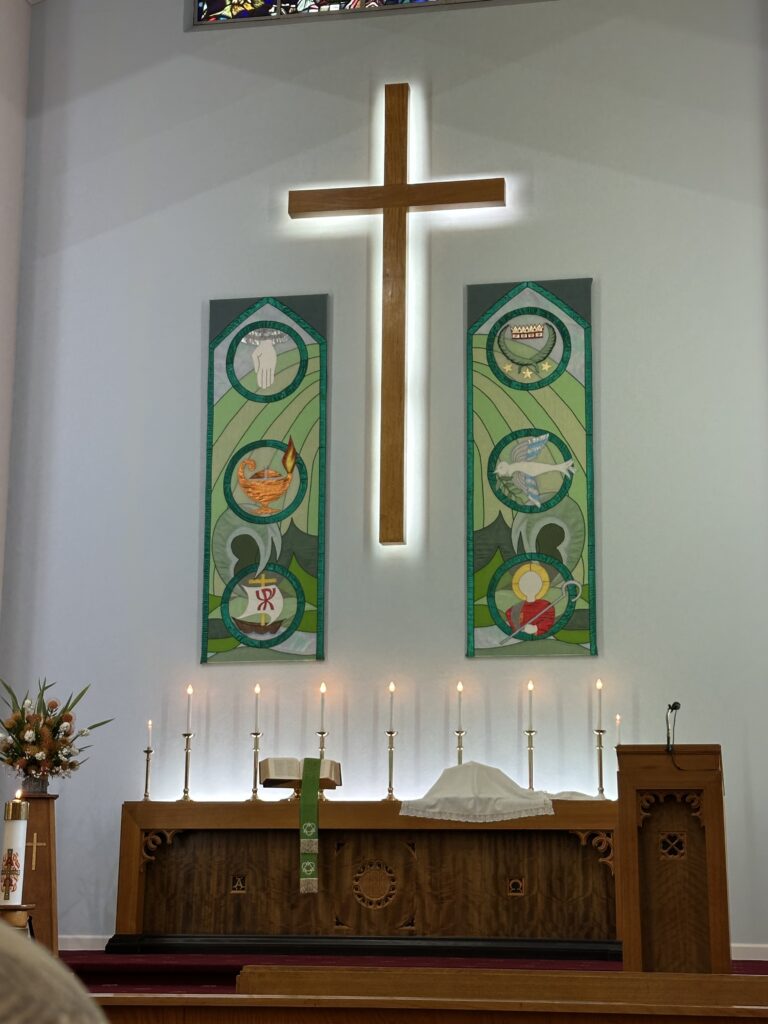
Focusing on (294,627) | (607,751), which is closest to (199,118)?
(294,627)

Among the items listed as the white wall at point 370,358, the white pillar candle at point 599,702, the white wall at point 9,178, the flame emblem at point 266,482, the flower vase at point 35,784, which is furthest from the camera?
the white wall at point 9,178

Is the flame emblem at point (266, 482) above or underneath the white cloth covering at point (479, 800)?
above

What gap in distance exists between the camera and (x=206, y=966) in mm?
5902

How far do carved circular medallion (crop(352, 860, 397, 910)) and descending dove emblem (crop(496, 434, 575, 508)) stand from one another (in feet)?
7.03

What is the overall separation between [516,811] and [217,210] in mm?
3998

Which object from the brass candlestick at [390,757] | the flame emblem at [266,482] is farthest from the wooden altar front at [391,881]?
the flame emblem at [266,482]

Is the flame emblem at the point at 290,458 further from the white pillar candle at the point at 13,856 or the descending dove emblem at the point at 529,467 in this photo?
the white pillar candle at the point at 13,856

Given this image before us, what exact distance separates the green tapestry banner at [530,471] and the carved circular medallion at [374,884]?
4.28ft

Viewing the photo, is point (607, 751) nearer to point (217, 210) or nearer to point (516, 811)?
point (516, 811)

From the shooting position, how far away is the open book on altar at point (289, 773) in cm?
631

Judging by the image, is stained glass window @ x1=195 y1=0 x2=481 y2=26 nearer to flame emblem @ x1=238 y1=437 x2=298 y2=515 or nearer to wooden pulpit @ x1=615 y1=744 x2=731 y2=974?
flame emblem @ x1=238 y1=437 x2=298 y2=515

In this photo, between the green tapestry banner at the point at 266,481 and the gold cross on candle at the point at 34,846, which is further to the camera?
the green tapestry banner at the point at 266,481

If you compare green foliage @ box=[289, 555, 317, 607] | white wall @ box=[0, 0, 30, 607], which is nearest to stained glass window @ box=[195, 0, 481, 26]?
white wall @ box=[0, 0, 30, 607]

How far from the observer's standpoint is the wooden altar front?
20.6 feet
